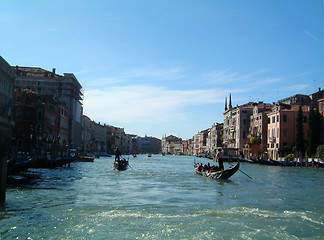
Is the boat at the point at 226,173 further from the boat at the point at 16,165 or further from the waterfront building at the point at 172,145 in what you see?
the waterfront building at the point at 172,145

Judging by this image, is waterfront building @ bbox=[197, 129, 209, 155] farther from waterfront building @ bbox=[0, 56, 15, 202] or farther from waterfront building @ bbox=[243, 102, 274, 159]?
waterfront building @ bbox=[0, 56, 15, 202]

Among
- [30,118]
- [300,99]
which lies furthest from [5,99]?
[300,99]

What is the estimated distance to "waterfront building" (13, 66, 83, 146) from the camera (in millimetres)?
47469

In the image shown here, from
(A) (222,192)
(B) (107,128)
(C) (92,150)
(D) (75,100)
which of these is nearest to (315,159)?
(A) (222,192)

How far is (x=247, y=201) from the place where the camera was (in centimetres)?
980

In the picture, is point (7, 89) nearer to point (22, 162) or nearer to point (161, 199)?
point (22, 162)

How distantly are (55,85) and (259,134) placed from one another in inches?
1068

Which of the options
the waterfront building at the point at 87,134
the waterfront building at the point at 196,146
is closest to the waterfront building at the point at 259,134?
the waterfront building at the point at 87,134

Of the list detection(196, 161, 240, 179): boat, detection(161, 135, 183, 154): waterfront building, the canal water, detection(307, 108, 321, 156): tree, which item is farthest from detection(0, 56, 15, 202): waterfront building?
detection(161, 135, 183, 154): waterfront building

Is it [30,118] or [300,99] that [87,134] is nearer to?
[30,118]

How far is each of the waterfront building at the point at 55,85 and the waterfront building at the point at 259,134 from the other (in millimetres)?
23219

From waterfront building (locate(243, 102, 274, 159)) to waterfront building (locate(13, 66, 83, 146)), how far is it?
23.2 meters

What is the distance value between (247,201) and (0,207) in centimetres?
601

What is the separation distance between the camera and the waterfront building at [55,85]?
47.5m
